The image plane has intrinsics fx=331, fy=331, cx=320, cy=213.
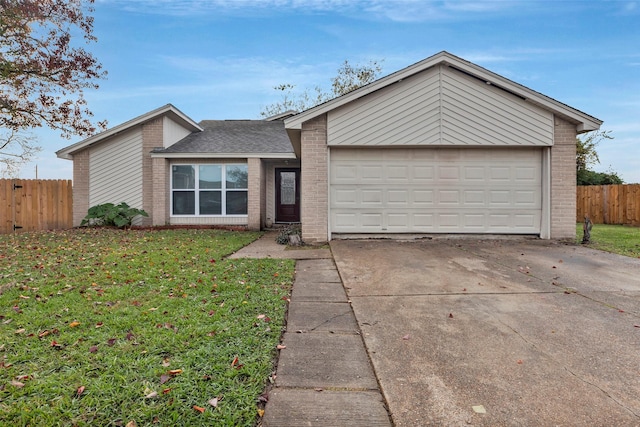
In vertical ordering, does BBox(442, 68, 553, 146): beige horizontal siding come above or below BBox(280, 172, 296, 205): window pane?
above

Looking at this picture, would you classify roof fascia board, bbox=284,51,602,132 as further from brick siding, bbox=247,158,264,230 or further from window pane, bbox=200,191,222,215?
window pane, bbox=200,191,222,215

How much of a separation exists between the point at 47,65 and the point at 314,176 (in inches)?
441

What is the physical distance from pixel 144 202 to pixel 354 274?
10.4m

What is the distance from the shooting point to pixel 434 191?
8.54 m

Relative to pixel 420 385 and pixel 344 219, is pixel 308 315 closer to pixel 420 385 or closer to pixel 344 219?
pixel 420 385

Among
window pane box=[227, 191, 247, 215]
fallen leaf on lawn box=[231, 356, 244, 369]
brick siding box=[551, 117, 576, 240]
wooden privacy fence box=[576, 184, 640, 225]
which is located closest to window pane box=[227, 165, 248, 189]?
window pane box=[227, 191, 247, 215]

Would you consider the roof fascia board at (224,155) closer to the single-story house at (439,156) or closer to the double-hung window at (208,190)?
the double-hung window at (208,190)

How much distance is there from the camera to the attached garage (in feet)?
26.7

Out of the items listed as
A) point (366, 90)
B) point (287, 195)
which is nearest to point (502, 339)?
point (366, 90)

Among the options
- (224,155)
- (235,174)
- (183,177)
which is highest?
(224,155)

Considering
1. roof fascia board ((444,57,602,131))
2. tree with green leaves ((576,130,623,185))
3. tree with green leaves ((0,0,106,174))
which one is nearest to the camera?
roof fascia board ((444,57,602,131))

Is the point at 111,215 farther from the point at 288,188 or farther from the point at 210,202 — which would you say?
the point at 288,188

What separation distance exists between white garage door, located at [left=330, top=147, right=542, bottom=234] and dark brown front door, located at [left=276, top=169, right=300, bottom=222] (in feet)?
18.2

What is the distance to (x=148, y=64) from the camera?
46.0ft
